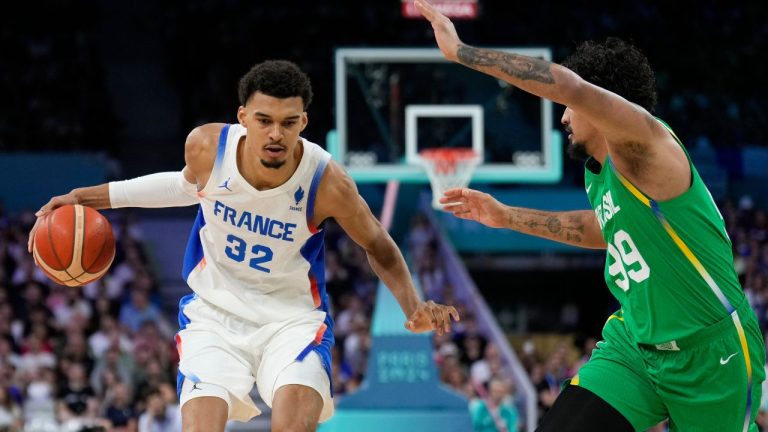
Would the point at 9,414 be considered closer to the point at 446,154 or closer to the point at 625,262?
the point at 446,154

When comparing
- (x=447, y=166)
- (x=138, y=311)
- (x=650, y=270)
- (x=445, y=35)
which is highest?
(x=445, y=35)

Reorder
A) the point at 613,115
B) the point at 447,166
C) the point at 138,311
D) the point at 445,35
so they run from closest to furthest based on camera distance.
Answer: the point at 613,115
the point at 445,35
the point at 447,166
the point at 138,311

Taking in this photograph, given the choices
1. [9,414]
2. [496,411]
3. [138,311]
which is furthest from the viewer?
[138,311]

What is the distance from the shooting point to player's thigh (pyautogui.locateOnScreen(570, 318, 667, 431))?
4008 millimetres

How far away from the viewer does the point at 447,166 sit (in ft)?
37.6

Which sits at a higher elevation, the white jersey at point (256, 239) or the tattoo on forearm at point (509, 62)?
the tattoo on forearm at point (509, 62)

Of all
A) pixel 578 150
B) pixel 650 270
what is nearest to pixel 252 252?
pixel 578 150

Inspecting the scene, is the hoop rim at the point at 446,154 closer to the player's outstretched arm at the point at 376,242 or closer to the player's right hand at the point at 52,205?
the player's outstretched arm at the point at 376,242

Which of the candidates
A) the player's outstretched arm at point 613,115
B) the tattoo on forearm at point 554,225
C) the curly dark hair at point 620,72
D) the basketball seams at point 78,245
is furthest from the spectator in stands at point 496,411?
the player's outstretched arm at point 613,115

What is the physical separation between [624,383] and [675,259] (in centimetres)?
51

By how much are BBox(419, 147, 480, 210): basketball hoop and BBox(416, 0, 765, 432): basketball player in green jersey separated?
719cm

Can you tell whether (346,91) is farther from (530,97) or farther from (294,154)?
(294,154)

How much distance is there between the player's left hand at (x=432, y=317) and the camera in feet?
15.6

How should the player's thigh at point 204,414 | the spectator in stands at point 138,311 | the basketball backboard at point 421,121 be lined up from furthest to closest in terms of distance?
the spectator in stands at point 138,311 < the basketball backboard at point 421,121 < the player's thigh at point 204,414
